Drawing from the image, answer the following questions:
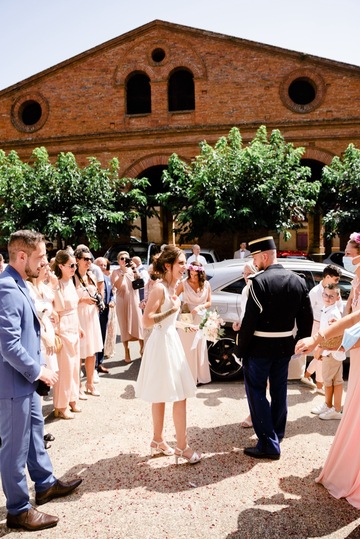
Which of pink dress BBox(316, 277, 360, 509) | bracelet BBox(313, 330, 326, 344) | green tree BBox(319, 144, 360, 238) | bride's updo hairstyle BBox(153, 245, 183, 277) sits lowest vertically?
pink dress BBox(316, 277, 360, 509)

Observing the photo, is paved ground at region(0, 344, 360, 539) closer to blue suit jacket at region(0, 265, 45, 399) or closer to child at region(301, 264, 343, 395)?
child at region(301, 264, 343, 395)

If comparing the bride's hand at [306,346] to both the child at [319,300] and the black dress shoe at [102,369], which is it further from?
the black dress shoe at [102,369]

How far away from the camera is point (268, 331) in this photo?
4.20m

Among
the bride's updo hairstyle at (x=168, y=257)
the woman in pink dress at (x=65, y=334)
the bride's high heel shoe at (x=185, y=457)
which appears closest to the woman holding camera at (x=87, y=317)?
the woman in pink dress at (x=65, y=334)

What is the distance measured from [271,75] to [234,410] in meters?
18.3

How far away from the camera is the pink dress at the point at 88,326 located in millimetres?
6242

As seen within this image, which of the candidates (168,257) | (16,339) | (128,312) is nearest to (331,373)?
(168,257)

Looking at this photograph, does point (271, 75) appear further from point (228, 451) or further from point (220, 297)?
point (228, 451)

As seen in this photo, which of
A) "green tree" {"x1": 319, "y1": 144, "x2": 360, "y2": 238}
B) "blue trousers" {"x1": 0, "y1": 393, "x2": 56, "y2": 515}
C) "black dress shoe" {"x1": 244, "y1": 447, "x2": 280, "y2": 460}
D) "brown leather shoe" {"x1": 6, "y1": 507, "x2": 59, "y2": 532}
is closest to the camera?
"blue trousers" {"x1": 0, "y1": 393, "x2": 56, "y2": 515}

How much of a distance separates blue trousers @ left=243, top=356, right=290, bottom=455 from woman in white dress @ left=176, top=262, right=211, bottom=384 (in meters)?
1.78

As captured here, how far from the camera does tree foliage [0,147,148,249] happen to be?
16.5 m

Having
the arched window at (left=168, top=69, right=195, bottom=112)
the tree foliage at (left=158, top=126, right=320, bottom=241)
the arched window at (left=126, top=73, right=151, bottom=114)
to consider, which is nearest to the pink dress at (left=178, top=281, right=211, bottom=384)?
the tree foliage at (left=158, top=126, right=320, bottom=241)

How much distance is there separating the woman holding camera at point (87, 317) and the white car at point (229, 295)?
1852mm

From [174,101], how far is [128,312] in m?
15.7
